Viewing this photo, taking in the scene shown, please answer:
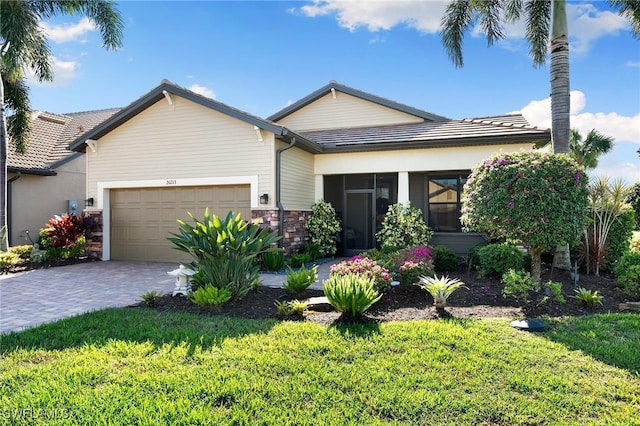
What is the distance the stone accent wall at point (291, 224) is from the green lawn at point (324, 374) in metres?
5.56

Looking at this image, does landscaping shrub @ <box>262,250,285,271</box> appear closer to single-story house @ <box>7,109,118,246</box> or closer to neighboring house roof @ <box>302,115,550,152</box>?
neighboring house roof @ <box>302,115,550,152</box>

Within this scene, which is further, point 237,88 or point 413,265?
point 237,88

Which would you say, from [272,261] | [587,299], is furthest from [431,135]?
[587,299]

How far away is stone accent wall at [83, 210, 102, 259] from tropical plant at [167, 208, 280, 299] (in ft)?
25.2

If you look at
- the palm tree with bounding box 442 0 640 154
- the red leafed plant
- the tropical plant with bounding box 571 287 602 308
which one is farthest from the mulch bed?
the red leafed plant

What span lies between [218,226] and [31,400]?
11.5ft

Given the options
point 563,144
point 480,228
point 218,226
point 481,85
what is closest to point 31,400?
point 218,226

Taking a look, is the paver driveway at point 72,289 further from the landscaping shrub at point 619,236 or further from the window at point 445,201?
the landscaping shrub at point 619,236

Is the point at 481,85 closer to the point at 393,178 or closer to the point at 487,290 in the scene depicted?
the point at 393,178

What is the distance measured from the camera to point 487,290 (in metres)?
6.94

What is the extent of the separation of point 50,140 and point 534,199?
66.6 feet

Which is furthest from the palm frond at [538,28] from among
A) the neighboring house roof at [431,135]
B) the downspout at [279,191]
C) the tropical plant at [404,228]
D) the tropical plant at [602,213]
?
the downspout at [279,191]

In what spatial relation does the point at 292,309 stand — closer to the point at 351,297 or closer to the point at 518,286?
the point at 351,297

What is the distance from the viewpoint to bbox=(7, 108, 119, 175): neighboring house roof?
15.1 metres
